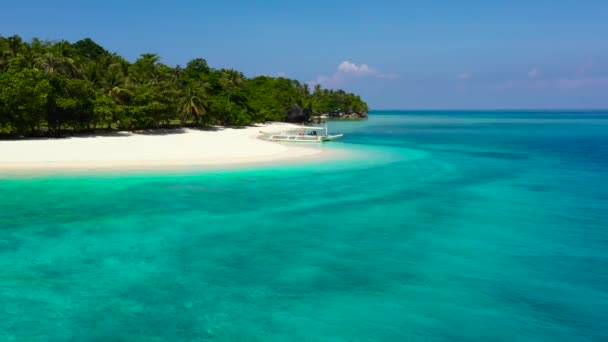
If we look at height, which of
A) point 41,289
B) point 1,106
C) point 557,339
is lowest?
point 557,339

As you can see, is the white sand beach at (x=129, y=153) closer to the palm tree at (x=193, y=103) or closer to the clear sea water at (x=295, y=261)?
the clear sea water at (x=295, y=261)

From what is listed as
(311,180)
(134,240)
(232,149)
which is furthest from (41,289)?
(232,149)

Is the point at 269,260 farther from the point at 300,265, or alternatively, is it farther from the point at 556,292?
the point at 556,292

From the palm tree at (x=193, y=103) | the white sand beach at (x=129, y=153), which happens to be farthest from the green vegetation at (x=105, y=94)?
the white sand beach at (x=129, y=153)

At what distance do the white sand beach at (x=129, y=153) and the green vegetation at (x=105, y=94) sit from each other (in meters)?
2.74

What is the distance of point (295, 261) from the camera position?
12758mm

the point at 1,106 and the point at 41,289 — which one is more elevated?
the point at 1,106

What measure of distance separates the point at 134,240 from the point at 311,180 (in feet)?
45.6

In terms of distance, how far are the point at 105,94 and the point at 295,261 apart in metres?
46.2

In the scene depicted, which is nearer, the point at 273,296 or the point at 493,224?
the point at 273,296

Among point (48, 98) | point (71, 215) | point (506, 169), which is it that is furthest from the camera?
point (48, 98)

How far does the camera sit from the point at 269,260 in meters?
12.7

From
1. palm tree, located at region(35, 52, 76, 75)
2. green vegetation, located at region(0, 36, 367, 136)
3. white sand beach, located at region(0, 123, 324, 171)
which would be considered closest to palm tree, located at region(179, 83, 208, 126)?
green vegetation, located at region(0, 36, 367, 136)

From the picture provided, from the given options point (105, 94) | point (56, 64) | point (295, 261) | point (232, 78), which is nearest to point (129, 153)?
point (105, 94)
